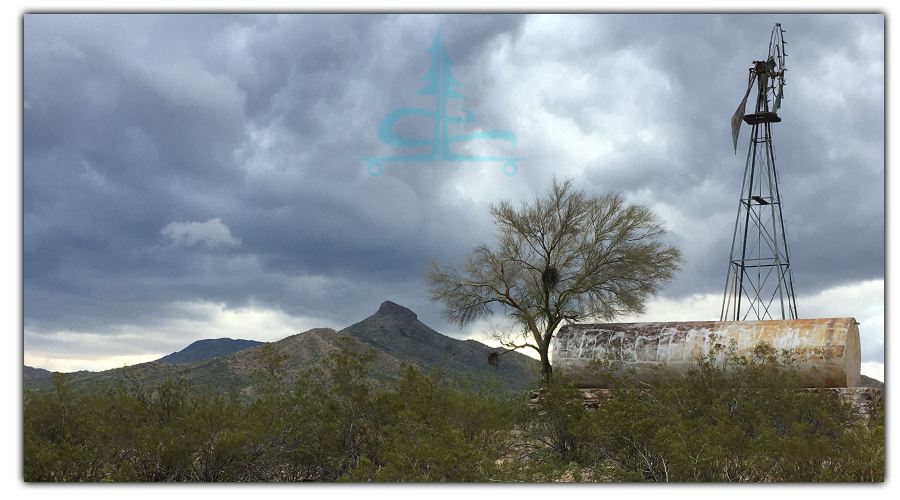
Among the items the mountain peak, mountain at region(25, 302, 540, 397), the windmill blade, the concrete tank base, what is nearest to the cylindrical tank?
the concrete tank base

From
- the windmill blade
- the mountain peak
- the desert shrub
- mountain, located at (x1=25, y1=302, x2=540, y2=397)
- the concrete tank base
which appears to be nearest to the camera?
the desert shrub

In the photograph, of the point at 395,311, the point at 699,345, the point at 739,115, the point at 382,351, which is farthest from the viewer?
the point at 395,311

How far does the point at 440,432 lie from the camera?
9328mm

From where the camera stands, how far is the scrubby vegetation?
829 cm

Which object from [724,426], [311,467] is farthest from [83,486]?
[724,426]

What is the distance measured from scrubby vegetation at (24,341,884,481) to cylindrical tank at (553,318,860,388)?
436mm

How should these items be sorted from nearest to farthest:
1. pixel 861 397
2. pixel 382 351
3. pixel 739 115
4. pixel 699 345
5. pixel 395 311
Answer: pixel 861 397
pixel 699 345
pixel 739 115
pixel 382 351
pixel 395 311

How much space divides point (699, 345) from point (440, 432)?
543 cm

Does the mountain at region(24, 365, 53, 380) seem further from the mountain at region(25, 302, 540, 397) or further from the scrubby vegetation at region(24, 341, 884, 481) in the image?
the mountain at region(25, 302, 540, 397)

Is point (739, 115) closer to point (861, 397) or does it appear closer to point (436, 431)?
point (861, 397)

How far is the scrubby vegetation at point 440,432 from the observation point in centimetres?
829

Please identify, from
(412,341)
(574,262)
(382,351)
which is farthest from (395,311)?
(574,262)

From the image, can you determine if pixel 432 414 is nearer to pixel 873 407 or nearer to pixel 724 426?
pixel 724 426

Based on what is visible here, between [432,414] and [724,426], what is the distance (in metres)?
3.98
